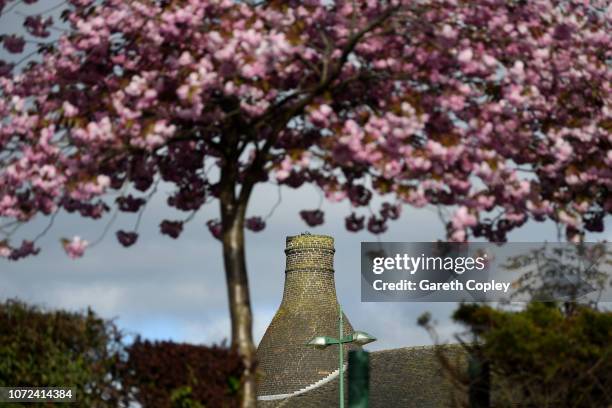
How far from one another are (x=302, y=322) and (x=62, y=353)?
57405 millimetres

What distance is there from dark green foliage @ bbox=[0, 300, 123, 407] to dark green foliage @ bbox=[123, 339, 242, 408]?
54 cm

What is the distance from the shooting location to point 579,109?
21.8 meters

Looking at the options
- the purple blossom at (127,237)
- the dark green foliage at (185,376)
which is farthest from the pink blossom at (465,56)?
the purple blossom at (127,237)

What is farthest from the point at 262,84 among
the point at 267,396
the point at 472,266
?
the point at 267,396

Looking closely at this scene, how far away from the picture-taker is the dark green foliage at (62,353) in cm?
1873

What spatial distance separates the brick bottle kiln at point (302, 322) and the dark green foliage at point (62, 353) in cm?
5495

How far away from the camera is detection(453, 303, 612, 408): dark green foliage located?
18.9m

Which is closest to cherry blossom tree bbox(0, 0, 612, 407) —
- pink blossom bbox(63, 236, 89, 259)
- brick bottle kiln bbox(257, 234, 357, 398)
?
pink blossom bbox(63, 236, 89, 259)

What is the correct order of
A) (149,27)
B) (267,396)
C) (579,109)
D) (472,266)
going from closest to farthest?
(149,27) < (579,109) < (472,266) < (267,396)

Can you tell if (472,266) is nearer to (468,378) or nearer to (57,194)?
(468,378)

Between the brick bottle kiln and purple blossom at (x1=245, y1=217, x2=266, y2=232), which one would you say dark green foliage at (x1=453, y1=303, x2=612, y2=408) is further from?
the brick bottle kiln

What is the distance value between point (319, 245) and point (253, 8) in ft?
183

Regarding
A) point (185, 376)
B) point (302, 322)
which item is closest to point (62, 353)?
point (185, 376)

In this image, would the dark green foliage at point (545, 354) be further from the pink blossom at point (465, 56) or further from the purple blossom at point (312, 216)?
the pink blossom at point (465, 56)
